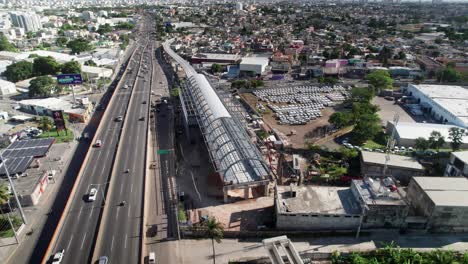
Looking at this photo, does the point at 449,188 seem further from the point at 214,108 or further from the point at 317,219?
the point at 214,108

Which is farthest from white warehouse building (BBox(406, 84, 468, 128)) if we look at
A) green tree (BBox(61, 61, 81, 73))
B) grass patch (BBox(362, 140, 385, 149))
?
green tree (BBox(61, 61, 81, 73))

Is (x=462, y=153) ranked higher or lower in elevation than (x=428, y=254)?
higher

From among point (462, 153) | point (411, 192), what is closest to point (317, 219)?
point (411, 192)

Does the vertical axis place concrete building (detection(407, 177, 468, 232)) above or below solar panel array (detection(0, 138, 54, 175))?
below

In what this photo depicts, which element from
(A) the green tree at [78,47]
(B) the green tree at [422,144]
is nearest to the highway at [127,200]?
(B) the green tree at [422,144]

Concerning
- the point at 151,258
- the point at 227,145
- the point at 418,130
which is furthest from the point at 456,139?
the point at 151,258

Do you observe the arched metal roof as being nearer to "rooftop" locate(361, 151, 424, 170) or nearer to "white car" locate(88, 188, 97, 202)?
"white car" locate(88, 188, 97, 202)

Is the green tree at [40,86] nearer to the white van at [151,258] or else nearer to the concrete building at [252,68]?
the concrete building at [252,68]
